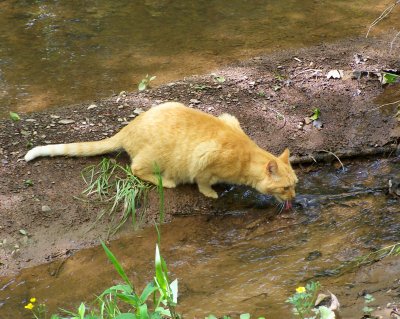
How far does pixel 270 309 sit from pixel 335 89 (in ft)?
12.3

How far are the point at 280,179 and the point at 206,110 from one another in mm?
1711

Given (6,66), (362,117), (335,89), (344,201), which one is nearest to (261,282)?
(344,201)

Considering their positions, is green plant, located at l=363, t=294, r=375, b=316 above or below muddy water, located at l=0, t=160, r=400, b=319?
above

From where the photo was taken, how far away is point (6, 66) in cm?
807

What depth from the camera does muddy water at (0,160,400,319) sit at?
15.2 ft

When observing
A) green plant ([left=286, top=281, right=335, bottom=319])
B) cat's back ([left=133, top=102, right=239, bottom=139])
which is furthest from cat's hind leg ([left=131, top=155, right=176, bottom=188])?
green plant ([left=286, top=281, right=335, bottom=319])

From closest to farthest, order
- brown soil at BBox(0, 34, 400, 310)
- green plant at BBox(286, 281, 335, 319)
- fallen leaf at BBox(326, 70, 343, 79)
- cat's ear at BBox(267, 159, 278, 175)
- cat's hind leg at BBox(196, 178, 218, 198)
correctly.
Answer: green plant at BBox(286, 281, 335, 319), cat's ear at BBox(267, 159, 278, 175), brown soil at BBox(0, 34, 400, 310), cat's hind leg at BBox(196, 178, 218, 198), fallen leaf at BBox(326, 70, 343, 79)

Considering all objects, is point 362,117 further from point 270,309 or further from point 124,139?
point 270,309

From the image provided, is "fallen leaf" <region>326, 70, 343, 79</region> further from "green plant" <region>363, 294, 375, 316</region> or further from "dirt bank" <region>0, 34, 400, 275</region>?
"green plant" <region>363, 294, 375, 316</region>

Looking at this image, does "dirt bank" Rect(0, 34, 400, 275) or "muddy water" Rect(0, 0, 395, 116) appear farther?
"muddy water" Rect(0, 0, 395, 116)

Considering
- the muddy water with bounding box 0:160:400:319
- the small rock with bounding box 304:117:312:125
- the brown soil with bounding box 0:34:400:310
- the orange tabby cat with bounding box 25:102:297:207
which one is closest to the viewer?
the muddy water with bounding box 0:160:400:319

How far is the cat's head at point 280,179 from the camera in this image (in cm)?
542

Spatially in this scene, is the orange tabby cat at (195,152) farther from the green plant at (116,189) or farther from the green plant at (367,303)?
the green plant at (367,303)

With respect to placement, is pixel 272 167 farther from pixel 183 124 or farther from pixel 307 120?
pixel 307 120
